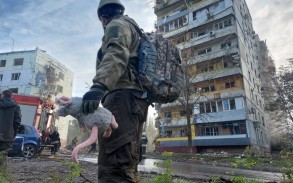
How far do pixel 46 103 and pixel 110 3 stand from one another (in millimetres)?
13876

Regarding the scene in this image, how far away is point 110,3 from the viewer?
107 inches

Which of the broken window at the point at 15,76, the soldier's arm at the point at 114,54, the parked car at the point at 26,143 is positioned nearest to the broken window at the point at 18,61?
the broken window at the point at 15,76

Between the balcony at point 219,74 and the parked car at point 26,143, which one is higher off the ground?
the balcony at point 219,74

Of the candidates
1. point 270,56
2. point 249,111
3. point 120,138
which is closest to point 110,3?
point 120,138

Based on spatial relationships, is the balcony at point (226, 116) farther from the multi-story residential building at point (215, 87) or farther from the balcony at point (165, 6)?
the balcony at point (165, 6)

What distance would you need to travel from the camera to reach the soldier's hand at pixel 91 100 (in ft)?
6.13

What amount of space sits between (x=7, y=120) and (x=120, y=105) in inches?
152

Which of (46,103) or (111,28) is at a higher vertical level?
(46,103)

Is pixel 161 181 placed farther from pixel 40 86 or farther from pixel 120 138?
pixel 40 86

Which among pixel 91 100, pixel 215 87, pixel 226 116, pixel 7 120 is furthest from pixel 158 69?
pixel 215 87

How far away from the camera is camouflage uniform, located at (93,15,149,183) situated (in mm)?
2156

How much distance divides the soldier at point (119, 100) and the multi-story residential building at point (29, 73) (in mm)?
39029

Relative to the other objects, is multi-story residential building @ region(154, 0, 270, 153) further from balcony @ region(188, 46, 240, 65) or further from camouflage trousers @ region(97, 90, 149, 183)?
camouflage trousers @ region(97, 90, 149, 183)

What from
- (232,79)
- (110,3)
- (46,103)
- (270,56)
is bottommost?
(110,3)
